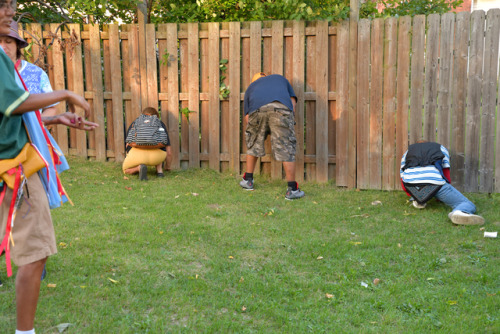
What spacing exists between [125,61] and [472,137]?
5.36m

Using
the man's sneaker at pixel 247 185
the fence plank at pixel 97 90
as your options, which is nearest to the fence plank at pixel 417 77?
the man's sneaker at pixel 247 185

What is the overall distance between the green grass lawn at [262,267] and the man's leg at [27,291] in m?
0.46

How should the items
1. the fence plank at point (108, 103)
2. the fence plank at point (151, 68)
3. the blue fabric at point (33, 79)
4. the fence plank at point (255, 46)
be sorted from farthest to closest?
1. the fence plank at point (108, 103)
2. the fence plank at point (151, 68)
3. the fence plank at point (255, 46)
4. the blue fabric at point (33, 79)

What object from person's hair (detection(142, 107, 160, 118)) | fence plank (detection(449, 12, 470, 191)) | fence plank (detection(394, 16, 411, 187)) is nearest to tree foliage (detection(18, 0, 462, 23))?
fence plank (detection(394, 16, 411, 187))

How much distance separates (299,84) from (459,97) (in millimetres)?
2192

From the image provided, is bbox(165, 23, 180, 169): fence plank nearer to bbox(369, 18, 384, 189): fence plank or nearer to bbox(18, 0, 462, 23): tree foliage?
bbox(18, 0, 462, 23): tree foliage

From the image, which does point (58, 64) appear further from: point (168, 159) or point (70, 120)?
point (70, 120)

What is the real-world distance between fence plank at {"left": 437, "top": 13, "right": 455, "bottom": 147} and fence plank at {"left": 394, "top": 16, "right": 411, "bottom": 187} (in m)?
0.42

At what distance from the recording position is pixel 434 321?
10.7ft

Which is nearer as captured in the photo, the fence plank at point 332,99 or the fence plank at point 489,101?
the fence plank at point 489,101

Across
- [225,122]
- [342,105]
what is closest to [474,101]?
[342,105]

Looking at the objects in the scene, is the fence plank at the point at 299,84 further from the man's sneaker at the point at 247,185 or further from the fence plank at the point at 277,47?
the man's sneaker at the point at 247,185

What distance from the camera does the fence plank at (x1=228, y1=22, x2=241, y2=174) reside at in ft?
24.9

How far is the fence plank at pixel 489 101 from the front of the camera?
654 cm
